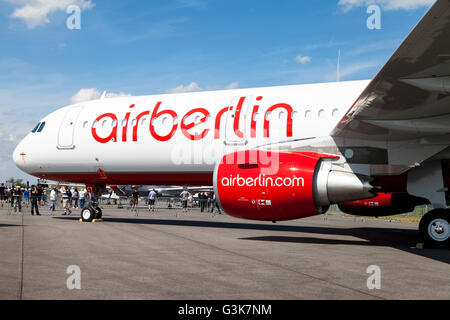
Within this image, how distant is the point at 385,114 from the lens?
962 centimetres

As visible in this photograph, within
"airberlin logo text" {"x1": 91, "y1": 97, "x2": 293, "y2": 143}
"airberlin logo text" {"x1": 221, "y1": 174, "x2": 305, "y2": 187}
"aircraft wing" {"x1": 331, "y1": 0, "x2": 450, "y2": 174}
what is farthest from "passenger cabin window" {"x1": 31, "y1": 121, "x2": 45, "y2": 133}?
"aircraft wing" {"x1": 331, "y1": 0, "x2": 450, "y2": 174}

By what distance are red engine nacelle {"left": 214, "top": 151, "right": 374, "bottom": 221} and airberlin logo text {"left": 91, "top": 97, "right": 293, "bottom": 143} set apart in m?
2.40

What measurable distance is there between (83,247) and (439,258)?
7.32 meters

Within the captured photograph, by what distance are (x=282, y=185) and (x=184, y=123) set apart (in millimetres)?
5425

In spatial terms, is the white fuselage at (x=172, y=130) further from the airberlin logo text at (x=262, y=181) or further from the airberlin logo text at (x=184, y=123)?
the airberlin logo text at (x=262, y=181)

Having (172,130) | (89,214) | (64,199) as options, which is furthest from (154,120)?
(64,199)

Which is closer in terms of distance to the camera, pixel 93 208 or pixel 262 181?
pixel 262 181

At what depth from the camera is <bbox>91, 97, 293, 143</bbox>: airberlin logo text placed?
13.4 metres

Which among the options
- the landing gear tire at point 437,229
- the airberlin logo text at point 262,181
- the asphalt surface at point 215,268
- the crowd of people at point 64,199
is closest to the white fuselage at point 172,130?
the crowd of people at point 64,199

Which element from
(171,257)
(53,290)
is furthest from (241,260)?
(53,290)

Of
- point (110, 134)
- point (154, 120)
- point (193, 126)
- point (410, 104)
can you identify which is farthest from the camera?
point (110, 134)

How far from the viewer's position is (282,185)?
10375mm

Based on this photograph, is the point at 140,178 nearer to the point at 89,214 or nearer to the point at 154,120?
the point at 154,120

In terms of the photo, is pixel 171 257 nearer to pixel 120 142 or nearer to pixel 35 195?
pixel 120 142
